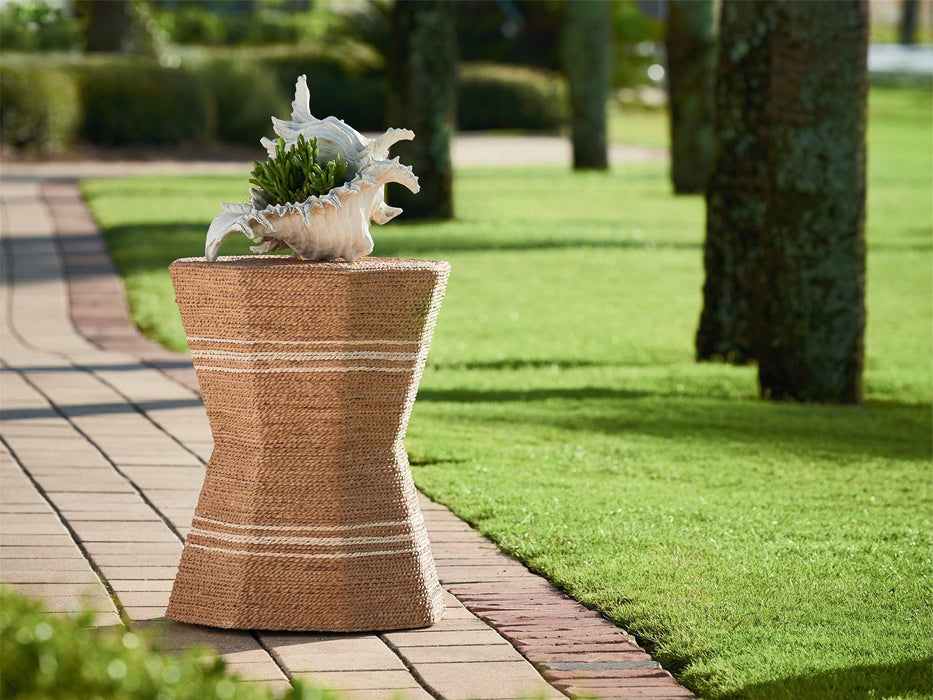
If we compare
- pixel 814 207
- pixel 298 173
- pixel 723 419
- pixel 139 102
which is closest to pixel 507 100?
pixel 139 102

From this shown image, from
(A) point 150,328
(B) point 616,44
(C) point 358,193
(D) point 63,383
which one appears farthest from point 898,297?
(B) point 616,44

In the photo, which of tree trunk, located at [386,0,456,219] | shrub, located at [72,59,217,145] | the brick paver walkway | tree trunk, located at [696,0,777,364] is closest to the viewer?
the brick paver walkway

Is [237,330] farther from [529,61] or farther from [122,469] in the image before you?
[529,61]

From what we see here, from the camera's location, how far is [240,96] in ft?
87.7

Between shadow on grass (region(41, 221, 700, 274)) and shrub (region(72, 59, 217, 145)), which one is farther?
shrub (region(72, 59, 217, 145))

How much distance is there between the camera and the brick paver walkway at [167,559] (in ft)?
12.1

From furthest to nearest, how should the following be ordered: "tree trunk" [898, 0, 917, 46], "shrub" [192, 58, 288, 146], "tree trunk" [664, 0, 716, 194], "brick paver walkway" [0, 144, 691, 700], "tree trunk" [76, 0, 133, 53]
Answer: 1. "tree trunk" [898, 0, 917, 46]
2. "tree trunk" [76, 0, 133, 53]
3. "shrub" [192, 58, 288, 146]
4. "tree trunk" [664, 0, 716, 194]
5. "brick paver walkway" [0, 144, 691, 700]

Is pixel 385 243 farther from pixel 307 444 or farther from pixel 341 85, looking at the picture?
pixel 341 85

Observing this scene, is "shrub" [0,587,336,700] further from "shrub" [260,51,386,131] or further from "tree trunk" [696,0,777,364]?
"shrub" [260,51,386,131]

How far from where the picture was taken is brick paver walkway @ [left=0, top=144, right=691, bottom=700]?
368 centimetres

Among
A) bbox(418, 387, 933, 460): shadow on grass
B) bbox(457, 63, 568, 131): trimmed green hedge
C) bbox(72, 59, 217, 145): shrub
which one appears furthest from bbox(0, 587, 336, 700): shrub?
bbox(457, 63, 568, 131): trimmed green hedge

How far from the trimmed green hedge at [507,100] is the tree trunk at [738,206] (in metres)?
23.1

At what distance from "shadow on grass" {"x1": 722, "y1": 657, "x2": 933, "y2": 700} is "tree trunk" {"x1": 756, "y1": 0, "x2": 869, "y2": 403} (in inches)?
176

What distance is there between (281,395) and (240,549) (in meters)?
0.44
